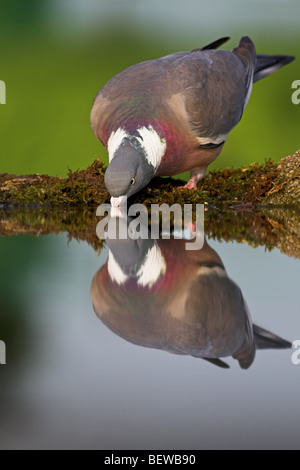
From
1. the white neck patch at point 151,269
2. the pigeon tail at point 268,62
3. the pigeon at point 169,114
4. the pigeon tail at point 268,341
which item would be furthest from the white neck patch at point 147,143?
the pigeon tail at point 268,341

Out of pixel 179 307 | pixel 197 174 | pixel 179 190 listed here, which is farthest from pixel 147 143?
pixel 179 307

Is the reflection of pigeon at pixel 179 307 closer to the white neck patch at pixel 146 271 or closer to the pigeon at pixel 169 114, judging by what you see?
the white neck patch at pixel 146 271

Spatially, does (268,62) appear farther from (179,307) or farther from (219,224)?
(179,307)

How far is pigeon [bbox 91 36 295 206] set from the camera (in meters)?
3.49

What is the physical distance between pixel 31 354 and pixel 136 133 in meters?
2.53

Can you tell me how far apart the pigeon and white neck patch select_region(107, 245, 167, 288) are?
1.38m

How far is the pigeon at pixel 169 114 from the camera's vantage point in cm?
349

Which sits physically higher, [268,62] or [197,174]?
[268,62]

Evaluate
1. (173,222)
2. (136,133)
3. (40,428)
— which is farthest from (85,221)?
(40,428)

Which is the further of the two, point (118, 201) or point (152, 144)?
point (152, 144)

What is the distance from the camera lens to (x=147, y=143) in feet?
11.5

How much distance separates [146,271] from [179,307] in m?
0.36

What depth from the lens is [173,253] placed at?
77.5 inches
